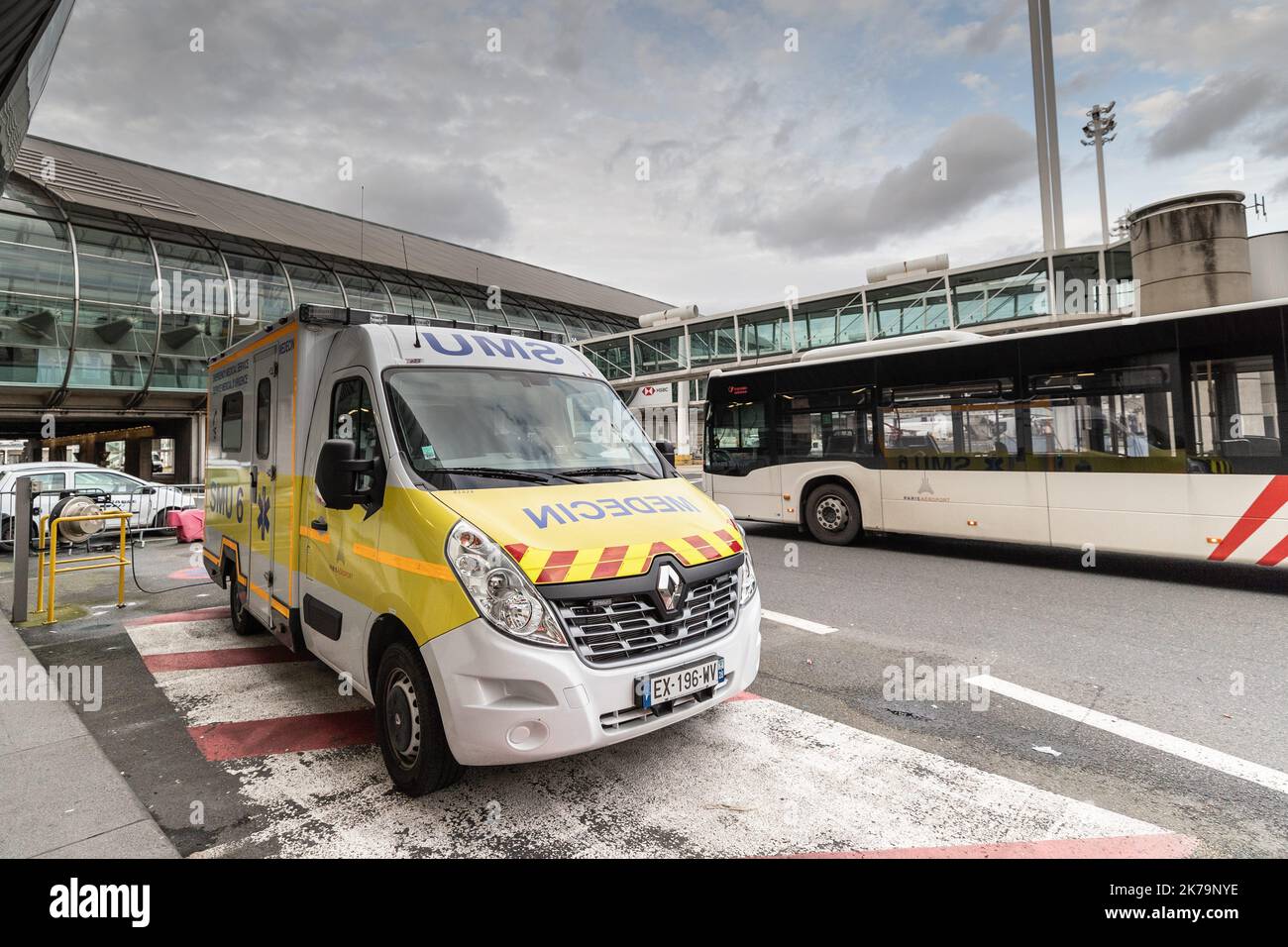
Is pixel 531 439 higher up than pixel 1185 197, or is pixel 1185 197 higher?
pixel 1185 197

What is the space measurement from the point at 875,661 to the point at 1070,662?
1.44 meters

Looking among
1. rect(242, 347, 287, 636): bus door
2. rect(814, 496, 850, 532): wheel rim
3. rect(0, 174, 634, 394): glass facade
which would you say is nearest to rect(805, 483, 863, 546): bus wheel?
rect(814, 496, 850, 532): wheel rim

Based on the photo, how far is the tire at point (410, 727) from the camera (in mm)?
2975

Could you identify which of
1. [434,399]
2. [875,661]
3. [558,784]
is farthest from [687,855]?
[875,661]

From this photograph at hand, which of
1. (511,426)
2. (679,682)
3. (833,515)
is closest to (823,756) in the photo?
(679,682)

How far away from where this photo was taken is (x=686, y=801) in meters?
3.09

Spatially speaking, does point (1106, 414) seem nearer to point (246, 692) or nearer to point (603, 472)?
point (603, 472)

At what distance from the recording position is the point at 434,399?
12.3 feet

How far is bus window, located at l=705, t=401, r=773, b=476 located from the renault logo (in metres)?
8.84

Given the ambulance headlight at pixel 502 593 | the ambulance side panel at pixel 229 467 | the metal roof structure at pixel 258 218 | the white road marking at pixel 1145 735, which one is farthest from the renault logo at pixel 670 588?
the metal roof structure at pixel 258 218

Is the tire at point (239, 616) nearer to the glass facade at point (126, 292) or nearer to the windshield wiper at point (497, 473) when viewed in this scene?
the windshield wiper at point (497, 473)
